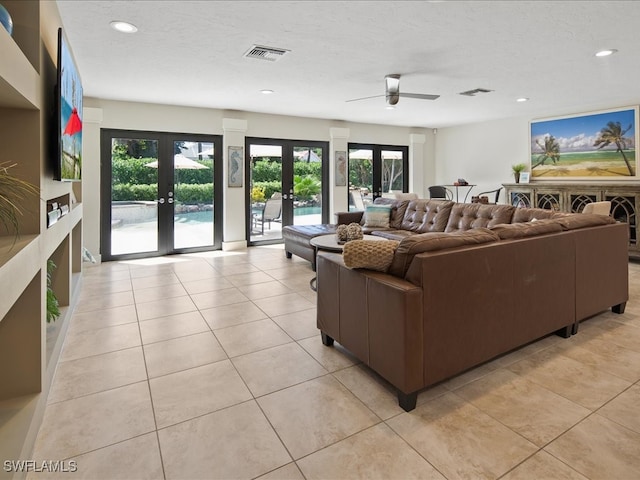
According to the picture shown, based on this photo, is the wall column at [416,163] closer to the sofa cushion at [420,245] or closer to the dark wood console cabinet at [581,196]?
the dark wood console cabinet at [581,196]

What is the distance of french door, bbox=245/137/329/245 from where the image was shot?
7.16 m

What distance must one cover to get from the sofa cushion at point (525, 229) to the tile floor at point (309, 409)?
84cm

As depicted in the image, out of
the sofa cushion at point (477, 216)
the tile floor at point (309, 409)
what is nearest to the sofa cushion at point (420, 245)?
the tile floor at point (309, 409)

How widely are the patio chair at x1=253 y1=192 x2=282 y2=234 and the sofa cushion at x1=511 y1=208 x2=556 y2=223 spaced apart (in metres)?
4.36

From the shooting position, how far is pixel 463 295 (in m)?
2.14

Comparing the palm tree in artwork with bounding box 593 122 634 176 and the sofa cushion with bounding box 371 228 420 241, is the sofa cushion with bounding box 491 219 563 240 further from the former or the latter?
the palm tree in artwork with bounding box 593 122 634 176

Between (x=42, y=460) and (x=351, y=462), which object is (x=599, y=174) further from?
(x=42, y=460)

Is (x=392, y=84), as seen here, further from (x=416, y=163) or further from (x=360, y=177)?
(x=416, y=163)

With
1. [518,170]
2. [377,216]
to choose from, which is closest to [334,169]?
[377,216]

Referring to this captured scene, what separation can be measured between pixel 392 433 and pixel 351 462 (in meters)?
0.29

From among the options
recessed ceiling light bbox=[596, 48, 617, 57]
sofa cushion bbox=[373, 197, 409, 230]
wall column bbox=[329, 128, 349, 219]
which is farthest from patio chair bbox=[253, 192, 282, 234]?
recessed ceiling light bbox=[596, 48, 617, 57]

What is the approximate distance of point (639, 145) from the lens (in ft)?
19.4

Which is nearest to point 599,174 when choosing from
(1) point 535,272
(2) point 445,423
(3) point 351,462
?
(1) point 535,272

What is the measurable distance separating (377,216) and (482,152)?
375 cm
